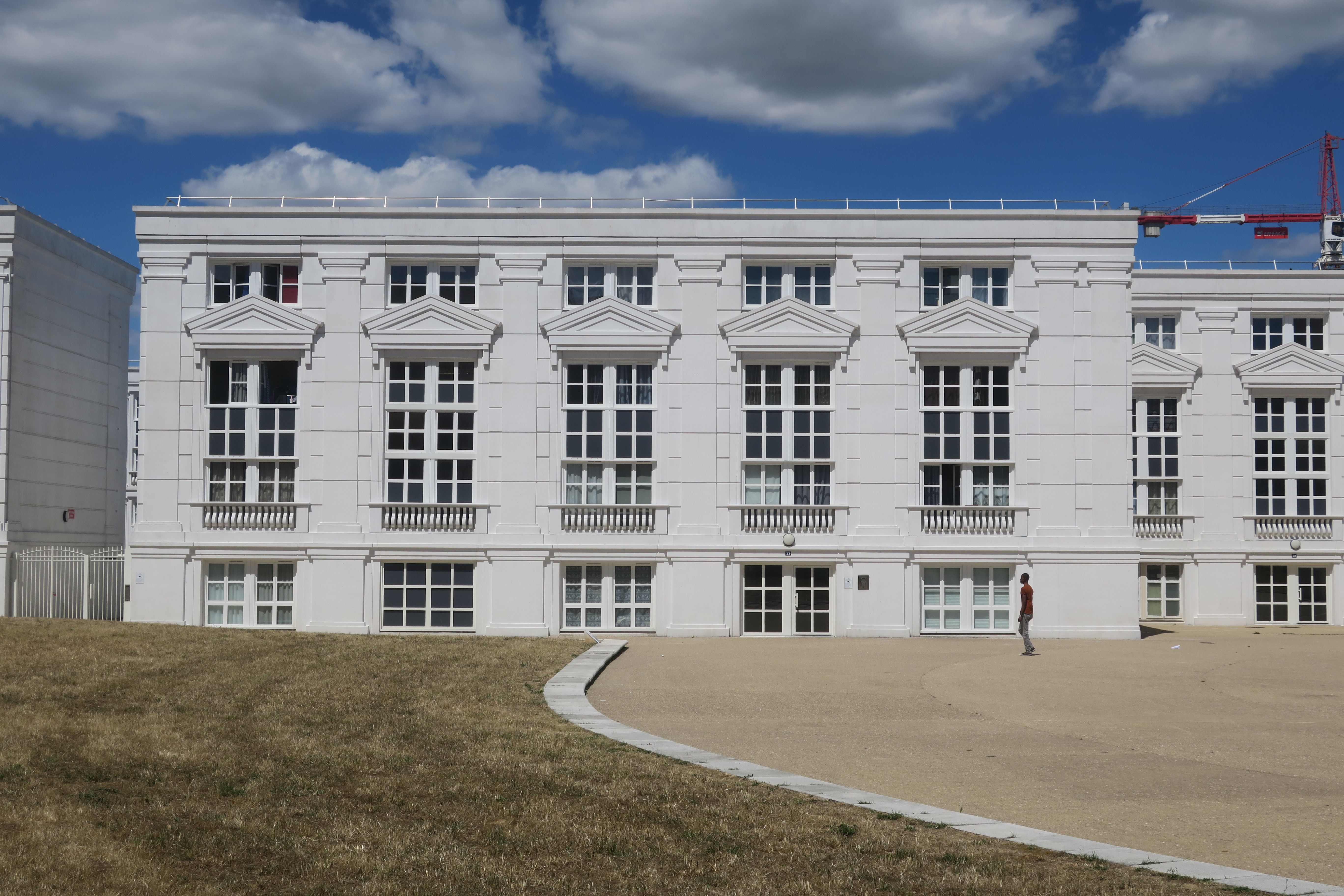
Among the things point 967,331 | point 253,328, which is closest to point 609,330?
point 253,328

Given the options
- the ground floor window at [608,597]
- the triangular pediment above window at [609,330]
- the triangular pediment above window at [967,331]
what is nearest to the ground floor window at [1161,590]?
the triangular pediment above window at [967,331]

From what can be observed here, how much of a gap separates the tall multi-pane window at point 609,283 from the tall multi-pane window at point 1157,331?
18228 mm

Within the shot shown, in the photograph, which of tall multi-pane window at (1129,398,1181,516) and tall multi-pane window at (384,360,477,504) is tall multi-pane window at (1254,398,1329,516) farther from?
tall multi-pane window at (384,360,477,504)

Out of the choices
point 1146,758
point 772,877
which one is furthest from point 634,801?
point 1146,758

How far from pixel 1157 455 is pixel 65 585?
34293 mm

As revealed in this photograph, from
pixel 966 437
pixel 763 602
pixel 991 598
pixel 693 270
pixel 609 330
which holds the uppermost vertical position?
pixel 693 270

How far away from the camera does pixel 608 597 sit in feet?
105

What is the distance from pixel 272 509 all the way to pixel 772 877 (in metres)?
25.6

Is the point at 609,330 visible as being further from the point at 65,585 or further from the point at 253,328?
the point at 65,585

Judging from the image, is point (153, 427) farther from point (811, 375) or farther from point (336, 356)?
point (811, 375)

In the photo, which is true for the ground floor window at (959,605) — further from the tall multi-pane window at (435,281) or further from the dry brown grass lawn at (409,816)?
the dry brown grass lawn at (409,816)

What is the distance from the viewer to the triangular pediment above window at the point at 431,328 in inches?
1243

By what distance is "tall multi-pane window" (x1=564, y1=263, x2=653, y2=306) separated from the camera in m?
32.4

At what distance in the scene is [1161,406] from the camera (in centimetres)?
4034
